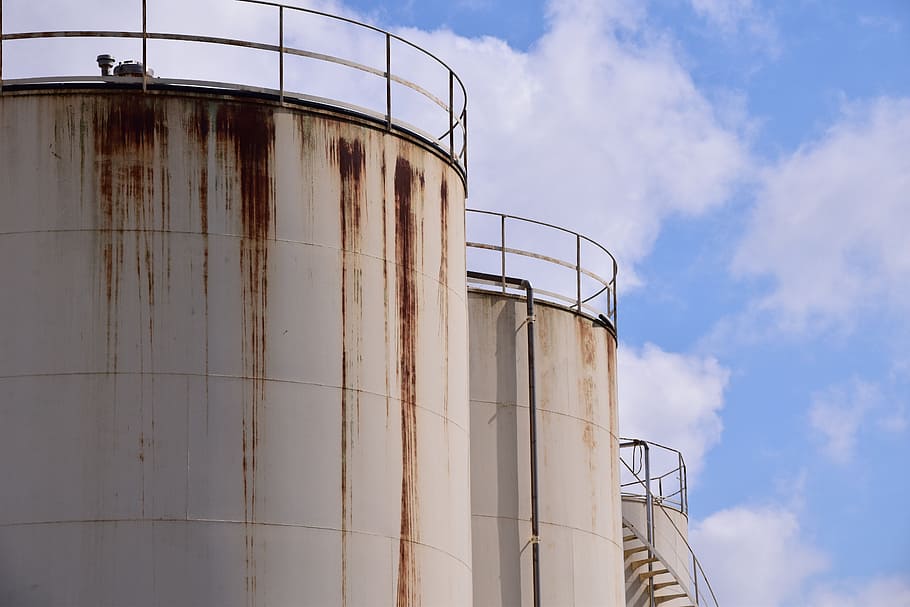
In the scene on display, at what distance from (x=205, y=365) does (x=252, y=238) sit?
1523mm

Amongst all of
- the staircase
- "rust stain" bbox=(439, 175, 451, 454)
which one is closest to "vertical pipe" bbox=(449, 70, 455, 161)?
"rust stain" bbox=(439, 175, 451, 454)

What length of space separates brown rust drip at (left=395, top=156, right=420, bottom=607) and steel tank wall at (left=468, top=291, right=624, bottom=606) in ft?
18.3

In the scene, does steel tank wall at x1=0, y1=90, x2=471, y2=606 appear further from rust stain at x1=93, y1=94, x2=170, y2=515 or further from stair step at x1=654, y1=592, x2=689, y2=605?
stair step at x1=654, y1=592, x2=689, y2=605

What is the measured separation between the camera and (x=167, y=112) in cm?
1944

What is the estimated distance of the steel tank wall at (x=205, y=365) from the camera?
18.4 metres

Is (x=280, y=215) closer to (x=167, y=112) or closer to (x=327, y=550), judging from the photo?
(x=167, y=112)

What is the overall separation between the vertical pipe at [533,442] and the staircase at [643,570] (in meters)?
6.03

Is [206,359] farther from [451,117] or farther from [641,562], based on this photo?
[641,562]

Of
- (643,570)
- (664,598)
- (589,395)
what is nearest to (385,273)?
(589,395)

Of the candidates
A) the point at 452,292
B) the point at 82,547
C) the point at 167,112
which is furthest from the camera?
the point at 452,292

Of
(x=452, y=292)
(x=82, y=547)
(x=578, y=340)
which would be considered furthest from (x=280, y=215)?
(x=578, y=340)

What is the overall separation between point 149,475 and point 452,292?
479cm

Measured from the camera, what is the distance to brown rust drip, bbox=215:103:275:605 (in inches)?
742

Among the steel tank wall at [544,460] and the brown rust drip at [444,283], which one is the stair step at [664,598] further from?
the brown rust drip at [444,283]
